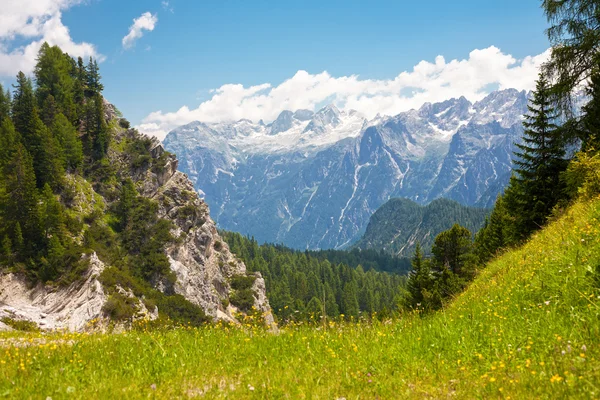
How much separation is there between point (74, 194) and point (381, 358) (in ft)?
255

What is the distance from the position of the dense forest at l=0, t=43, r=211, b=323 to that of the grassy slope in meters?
48.4

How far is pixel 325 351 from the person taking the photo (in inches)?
278

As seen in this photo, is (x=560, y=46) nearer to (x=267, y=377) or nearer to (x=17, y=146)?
(x=267, y=377)

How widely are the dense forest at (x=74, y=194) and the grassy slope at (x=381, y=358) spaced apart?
159ft

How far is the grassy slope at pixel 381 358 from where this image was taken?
16.5ft

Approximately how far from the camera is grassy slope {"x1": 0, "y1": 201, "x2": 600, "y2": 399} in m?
5.04

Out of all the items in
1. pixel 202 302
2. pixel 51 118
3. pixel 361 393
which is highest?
→ pixel 51 118

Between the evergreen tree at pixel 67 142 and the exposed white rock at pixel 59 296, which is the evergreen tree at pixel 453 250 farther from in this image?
the evergreen tree at pixel 67 142

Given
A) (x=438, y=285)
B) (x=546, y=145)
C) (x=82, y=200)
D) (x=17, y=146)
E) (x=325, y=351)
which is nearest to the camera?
(x=325, y=351)

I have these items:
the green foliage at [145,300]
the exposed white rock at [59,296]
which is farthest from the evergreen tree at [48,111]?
the exposed white rock at [59,296]

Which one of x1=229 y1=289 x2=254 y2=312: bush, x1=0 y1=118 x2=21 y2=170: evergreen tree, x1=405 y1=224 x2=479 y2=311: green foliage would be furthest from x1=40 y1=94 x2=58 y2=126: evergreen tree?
x1=405 y1=224 x2=479 y2=311: green foliage

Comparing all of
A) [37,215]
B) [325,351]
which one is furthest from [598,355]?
[37,215]

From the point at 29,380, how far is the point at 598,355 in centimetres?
819

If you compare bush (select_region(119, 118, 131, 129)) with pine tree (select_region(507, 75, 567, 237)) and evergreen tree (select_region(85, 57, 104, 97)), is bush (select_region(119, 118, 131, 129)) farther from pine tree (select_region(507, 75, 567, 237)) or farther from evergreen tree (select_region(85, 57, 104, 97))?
pine tree (select_region(507, 75, 567, 237))
